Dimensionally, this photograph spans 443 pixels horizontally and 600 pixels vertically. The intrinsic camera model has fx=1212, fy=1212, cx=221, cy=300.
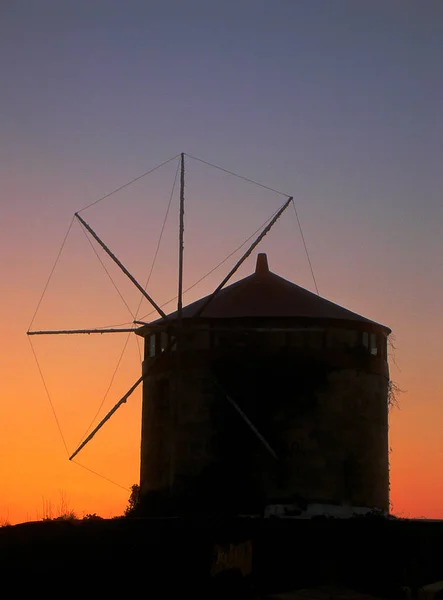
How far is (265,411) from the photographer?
36.4 m

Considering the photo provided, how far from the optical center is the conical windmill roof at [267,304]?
37.0 meters

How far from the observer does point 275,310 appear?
36969mm

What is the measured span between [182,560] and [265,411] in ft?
29.9

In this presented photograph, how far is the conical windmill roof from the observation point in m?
37.0

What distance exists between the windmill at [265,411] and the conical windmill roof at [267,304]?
0.18ft

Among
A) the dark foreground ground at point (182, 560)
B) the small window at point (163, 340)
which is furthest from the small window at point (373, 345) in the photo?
the dark foreground ground at point (182, 560)

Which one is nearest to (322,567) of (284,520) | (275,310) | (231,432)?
(284,520)

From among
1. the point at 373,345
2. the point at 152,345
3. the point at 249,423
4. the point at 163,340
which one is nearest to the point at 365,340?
the point at 373,345

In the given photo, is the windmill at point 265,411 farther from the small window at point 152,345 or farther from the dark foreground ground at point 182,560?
the dark foreground ground at point 182,560

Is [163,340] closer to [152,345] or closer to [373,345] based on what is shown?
[152,345]

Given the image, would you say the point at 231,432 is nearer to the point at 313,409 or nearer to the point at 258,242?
the point at 313,409

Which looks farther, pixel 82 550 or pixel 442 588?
pixel 82 550

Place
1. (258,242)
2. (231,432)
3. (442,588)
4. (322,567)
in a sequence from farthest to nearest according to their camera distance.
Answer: (258,242) → (231,432) → (322,567) → (442,588)

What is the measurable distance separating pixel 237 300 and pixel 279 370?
2.80 meters
